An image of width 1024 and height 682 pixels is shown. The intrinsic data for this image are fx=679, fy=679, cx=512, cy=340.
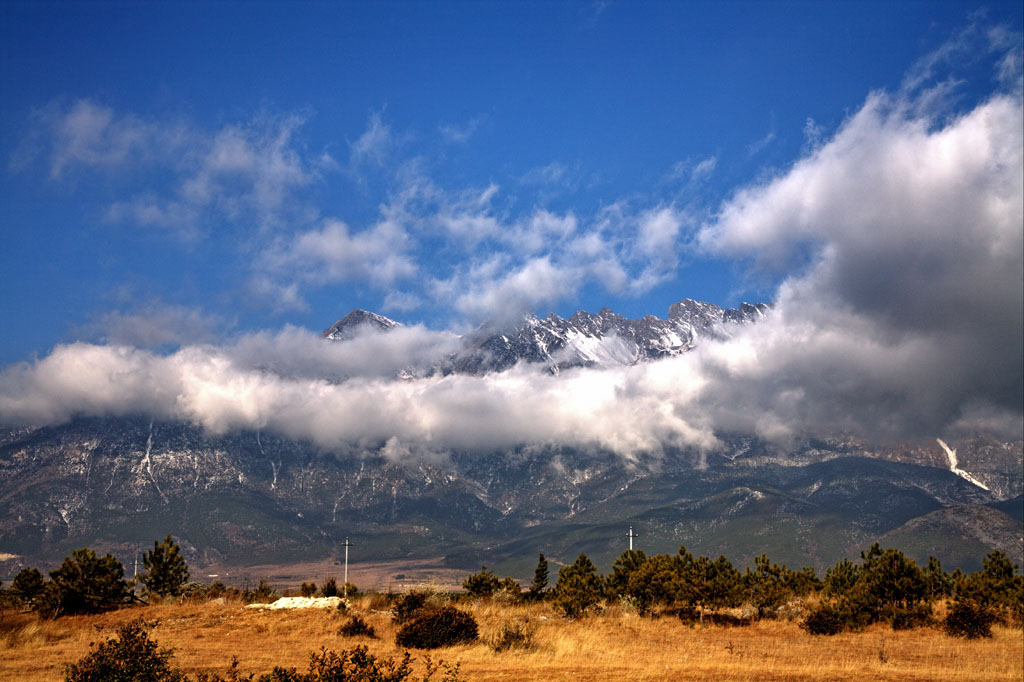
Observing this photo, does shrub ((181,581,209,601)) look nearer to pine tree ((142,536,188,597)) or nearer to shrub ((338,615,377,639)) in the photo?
pine tree ((142,536,188,597))

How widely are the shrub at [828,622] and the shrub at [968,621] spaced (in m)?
4.48

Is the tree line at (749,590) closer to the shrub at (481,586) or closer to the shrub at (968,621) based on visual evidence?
the shrub at (968,621)

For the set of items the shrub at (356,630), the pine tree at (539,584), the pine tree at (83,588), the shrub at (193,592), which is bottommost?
the pine tree at (539,584)

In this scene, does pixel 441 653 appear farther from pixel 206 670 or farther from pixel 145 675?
pixel 145 675

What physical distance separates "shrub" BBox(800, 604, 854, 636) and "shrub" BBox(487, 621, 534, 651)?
1499cm

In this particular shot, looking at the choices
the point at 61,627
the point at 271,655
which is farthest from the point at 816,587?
the point at 61,627

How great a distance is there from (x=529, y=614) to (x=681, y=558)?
1060 cm

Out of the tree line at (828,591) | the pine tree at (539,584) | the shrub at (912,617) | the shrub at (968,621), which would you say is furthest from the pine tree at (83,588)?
the shrub at (968,621)

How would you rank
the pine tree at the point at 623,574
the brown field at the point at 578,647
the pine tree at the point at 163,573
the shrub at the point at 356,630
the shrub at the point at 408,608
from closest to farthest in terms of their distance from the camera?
the brown field at the point at 578,647
the shrub at the point at 356,630
the shrub at the point at 408,608
the pine tree at the point at 623,574
the pine tree at the point at 163,573

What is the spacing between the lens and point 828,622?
34438 mm

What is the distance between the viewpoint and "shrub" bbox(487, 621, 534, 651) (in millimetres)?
28828

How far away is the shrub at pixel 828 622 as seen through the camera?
3419 centimetres

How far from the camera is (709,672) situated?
77.3 ft

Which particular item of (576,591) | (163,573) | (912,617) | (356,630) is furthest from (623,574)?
(163,573)
